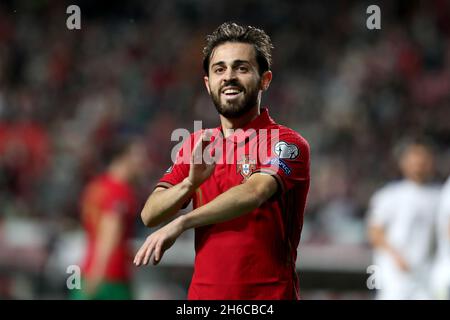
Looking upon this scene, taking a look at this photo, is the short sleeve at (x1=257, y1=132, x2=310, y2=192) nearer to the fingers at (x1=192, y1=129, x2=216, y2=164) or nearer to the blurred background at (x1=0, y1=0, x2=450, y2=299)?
the fingers at (x1=192, y1=129, x2=216, y2=164)

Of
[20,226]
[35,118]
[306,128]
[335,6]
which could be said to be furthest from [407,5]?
[20,226]

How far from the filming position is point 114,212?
269 inches

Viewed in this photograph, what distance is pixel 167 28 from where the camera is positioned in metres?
13.3

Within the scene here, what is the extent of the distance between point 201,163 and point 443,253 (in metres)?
4.15

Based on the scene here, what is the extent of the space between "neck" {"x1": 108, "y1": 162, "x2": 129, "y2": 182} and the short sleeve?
134 inches

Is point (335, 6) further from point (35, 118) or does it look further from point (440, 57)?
point (35, 118)

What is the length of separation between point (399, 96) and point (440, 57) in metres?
1.06

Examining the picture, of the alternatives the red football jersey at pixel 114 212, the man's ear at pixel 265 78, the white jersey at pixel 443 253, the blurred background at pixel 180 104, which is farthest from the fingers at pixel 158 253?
the blurred background at pixel 180 104

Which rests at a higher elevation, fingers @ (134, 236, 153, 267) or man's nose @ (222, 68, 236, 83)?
man's nose @ (222, 68, 236, 83)

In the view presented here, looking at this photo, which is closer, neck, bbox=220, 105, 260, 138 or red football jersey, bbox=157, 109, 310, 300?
red football jersey, bbox=157, 109, 310, 300

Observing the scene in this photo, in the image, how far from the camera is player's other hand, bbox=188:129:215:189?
322cm

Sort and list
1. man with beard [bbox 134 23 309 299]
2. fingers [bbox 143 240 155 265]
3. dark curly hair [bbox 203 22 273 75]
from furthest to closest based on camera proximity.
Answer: dark curly hair [bbox 203 22 273 75] < man with beard [bbox 134 23 309 299] < fingers [bbox 143 240 155 265]

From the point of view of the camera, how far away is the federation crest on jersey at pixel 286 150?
3520mm

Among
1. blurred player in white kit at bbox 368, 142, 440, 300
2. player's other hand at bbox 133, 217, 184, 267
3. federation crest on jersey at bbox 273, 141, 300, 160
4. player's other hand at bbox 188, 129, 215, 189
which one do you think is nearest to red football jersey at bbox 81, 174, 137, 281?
blurred player in white kit at bbox 368, 142, 440, 300
